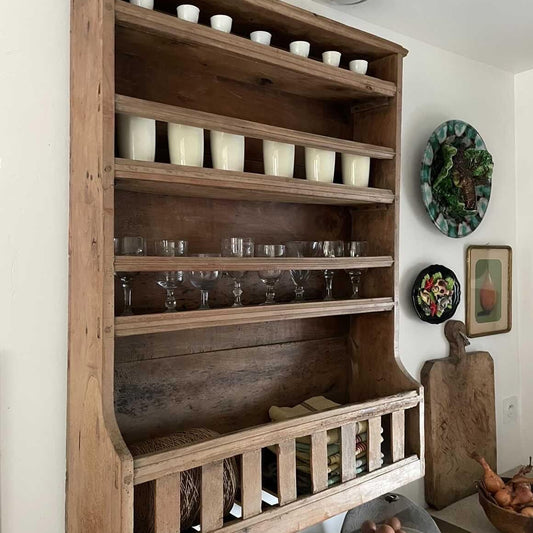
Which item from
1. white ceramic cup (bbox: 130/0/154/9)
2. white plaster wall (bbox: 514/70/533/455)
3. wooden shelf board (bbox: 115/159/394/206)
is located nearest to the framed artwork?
white plaster wall (bbox: 514/70/533/455)

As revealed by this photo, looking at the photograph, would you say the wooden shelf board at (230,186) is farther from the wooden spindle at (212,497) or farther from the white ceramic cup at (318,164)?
the wooden spindle at (212,497)

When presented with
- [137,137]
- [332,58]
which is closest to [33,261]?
[137,137]

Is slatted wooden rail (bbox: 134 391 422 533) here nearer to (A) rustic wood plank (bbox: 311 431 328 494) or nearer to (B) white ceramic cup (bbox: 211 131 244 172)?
(A) rustic wood plank (bbox: 311 431 328 494)

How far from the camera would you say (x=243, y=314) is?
4.00 ft

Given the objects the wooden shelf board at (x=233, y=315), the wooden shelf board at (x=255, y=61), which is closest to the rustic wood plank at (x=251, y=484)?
the wooden shelf board at (x=233, y=315)

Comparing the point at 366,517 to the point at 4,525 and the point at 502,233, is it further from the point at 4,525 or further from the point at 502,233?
the point at 502,233

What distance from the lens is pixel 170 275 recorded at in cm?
123

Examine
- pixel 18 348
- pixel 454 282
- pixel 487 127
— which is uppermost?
pixel 487 127

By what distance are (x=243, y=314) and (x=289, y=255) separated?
291 millimetres

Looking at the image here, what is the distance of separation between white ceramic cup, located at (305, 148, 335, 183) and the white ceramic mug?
351 millimetres

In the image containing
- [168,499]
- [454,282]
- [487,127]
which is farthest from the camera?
[487,127]

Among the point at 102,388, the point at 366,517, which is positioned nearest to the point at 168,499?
the point at 102,388

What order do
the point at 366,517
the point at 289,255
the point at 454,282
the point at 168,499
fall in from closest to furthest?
the point at 168,499 < the point at 289,255 < the point at 366,517 < the point at 454,282

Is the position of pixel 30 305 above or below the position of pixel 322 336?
above
